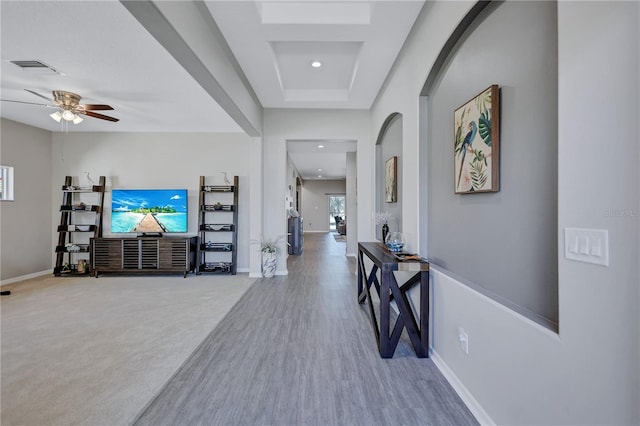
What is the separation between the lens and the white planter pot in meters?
4.72

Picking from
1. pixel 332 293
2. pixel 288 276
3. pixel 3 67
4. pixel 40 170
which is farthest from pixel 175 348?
pixel 40 170

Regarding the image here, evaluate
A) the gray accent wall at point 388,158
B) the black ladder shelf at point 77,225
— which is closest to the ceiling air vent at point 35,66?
the black ladder shelf at point 77,225

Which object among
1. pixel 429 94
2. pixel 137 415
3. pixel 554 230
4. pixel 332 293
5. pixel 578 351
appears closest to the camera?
pixel 578 351

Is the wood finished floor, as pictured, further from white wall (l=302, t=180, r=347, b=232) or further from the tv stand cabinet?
white wall (l=302, t=180, r=347, b=232)

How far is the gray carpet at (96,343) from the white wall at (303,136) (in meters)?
1.56

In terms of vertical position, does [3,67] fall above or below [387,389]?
above

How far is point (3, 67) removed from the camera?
2975 millimetres

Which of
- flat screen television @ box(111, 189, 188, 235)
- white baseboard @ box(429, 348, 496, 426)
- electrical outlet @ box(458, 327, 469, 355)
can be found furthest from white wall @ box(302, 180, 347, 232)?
electrical outlet @ box(458, 327, 469, 355)

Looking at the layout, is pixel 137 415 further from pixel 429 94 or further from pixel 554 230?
pixel 429 94

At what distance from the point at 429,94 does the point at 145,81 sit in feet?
11.0

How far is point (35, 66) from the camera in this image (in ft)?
9.75

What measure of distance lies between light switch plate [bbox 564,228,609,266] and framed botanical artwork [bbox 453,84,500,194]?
1.78 feet

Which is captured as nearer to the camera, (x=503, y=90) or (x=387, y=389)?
(x=503, y=90)

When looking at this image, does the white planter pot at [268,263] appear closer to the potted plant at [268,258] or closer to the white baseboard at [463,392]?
the potted plant at [268,258]
